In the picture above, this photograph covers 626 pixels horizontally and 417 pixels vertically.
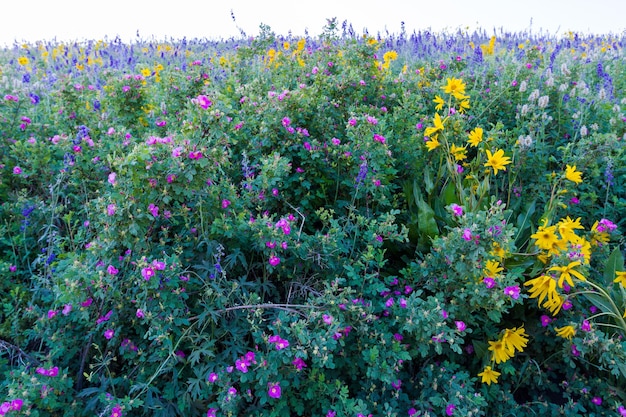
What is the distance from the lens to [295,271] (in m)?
2.15

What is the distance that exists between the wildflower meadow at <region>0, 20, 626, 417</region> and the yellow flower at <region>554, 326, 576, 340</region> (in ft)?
0.11

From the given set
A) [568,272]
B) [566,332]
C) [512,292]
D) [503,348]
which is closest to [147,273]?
[512,292]

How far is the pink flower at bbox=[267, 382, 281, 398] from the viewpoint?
173cm

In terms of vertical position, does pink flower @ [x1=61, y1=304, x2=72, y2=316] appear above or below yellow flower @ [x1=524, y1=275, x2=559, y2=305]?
above

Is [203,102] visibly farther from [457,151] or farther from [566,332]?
[566,332]

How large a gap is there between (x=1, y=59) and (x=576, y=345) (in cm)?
734

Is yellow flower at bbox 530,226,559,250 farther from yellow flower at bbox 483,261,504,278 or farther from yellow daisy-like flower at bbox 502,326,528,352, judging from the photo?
yellow daisy-like flower at bbox 502,326,528,352

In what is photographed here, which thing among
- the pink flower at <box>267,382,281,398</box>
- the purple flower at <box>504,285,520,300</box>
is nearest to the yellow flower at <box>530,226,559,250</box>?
the purple flower at <box>504,285,520,300</box>

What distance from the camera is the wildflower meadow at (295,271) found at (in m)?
1.81

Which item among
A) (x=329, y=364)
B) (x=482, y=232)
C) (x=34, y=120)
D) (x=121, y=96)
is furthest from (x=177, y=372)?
(x=34, y=120)

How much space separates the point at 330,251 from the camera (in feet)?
7.02

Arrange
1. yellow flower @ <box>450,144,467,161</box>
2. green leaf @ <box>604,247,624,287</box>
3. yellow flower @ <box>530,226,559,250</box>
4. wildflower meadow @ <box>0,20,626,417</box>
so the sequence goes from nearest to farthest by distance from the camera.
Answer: wildflower meadow @ <box>0,20,626,417</box>
yellow flower @ <box>530,226,559,250</box>
green leaf @ <box>604,247,624,287</box>
yellow flower @ <box>450,144,467,161</box>

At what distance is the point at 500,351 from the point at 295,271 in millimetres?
970

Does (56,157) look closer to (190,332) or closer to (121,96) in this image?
(121,96)
